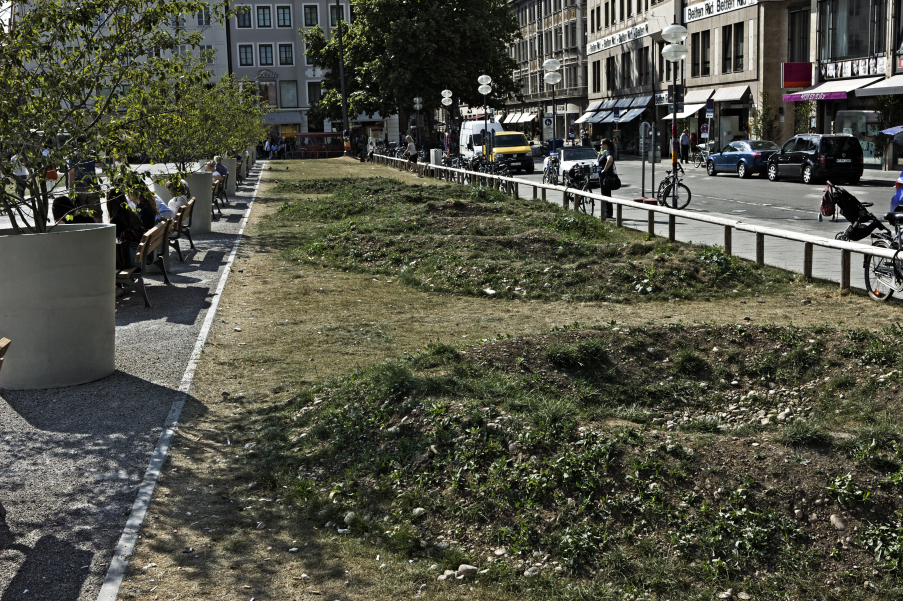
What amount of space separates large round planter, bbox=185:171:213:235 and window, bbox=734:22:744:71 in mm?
37868

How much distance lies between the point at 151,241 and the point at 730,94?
44187mm

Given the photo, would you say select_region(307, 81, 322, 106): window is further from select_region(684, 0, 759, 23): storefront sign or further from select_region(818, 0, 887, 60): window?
select_region(818, 0, 887, 60): window

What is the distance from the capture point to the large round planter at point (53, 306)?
24.9 ft

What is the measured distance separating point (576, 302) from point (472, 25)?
47326 mm

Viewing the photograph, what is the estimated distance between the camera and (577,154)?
106 ft

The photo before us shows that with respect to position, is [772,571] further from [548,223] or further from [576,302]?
[548,223]

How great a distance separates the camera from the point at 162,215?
15.2 meters

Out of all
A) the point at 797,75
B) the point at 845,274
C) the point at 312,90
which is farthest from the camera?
the point at 312,90

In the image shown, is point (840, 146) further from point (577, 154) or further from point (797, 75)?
point (797, 75)

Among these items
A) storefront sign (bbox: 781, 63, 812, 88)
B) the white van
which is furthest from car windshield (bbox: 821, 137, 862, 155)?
the white van

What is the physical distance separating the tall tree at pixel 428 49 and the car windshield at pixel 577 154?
2491 centimetres

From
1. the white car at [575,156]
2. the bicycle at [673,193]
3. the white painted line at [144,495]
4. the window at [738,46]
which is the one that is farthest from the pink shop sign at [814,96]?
the white painted line at [144,495]

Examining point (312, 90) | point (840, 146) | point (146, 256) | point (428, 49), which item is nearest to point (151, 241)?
point (146, 256)

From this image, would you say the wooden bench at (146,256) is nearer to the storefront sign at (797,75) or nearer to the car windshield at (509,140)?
the car windshield at (509,140)
